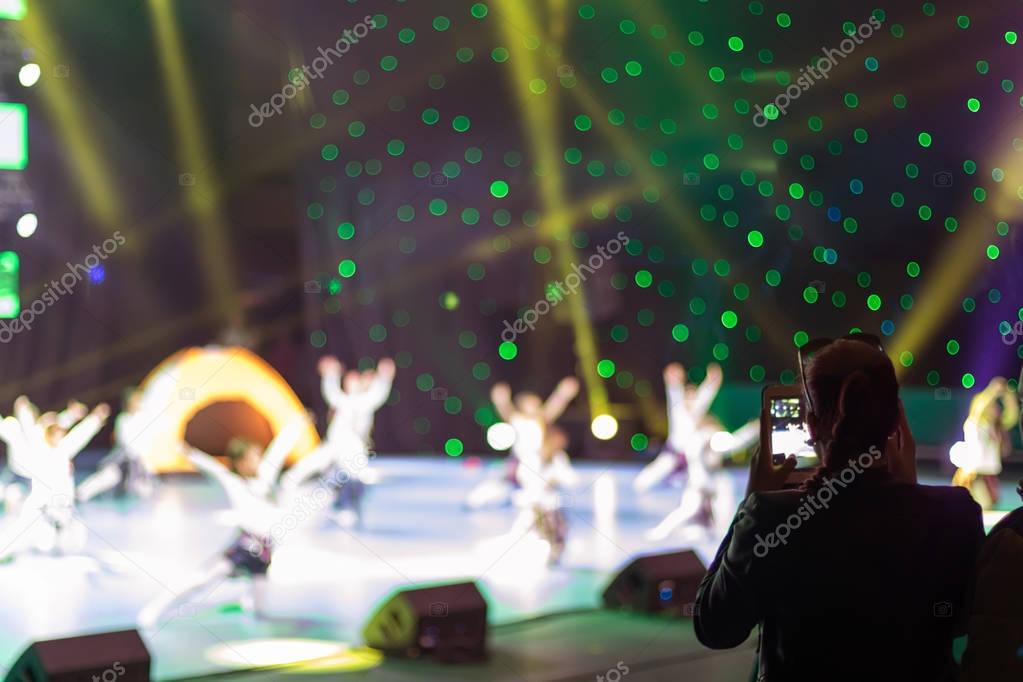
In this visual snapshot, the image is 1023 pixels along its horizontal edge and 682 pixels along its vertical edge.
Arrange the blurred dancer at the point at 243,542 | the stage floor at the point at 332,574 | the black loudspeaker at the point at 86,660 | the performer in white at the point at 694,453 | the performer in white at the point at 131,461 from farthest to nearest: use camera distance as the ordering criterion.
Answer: the performer in white at the point at 131,461
the performer in white at the point at 694,453
the blurred dancer at the point at 243,542
the stage floor at the point at 332,574
the black loudspeaker at the point at 86,660

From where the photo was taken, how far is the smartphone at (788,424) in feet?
6.33

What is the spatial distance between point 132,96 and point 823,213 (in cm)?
742

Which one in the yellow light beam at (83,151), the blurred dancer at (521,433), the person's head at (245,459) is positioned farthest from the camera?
the yellow light beam at (83,151)

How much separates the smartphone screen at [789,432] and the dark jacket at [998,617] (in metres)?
0.51

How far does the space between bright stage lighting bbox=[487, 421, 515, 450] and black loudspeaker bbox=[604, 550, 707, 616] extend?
8084 mm

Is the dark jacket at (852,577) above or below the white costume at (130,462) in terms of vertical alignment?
above

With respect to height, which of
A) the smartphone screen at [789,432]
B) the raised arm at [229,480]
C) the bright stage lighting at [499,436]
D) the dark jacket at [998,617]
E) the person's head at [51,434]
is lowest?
the bright stage lighting at [499,436]

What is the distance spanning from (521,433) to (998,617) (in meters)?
5.38

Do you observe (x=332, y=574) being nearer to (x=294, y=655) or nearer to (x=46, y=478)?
(x=46, y=478)

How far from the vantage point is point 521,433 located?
6.75m

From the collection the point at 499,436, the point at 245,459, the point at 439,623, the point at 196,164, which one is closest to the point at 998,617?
the point at 439,623

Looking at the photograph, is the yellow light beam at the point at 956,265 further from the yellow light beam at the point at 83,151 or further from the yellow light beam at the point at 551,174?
the yellow light beam at the point at 83,151

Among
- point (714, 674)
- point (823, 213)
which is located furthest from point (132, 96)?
point (714, 674)

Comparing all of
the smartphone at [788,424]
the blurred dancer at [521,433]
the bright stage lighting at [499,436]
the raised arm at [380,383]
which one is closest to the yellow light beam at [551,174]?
the blurred dancer at [521,433]
